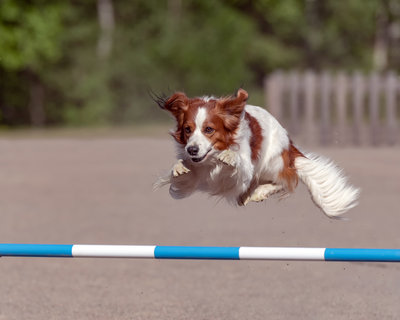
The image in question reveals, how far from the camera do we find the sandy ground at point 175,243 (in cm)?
600

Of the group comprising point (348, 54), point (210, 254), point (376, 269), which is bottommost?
point (348, 54)

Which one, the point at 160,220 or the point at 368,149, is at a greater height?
the point at 160,220

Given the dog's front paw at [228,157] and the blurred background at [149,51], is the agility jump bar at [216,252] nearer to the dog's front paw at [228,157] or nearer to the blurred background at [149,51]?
the dog's front paw at [228,157]

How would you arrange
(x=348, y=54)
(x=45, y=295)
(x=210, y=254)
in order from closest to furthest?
(x=210, y=254)
(x=45, y=295)
(x=348, y=54)

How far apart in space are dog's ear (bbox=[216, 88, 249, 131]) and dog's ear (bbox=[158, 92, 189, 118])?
0.62 feet


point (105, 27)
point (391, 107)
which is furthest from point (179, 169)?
point (105, 27)

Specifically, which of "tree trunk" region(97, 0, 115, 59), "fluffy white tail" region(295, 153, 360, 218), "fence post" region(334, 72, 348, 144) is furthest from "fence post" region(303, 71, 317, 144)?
"tree trunk" region(97, 0, 115, 59)

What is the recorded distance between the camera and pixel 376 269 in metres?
7.35

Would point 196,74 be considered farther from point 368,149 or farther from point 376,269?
point 376,269

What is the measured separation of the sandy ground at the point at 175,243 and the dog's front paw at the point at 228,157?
109cm

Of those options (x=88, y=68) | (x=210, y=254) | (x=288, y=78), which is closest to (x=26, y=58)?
(x=88, y=68)

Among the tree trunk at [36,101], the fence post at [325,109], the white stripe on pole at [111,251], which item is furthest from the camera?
the tree trunk at [36,101]

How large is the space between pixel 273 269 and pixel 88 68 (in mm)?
25370

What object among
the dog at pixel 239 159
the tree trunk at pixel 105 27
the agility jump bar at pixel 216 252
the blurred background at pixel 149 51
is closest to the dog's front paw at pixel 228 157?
the dog at pixel 239 159
